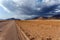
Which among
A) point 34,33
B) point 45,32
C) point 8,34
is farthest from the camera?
point 45,32

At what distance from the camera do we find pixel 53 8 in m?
10.8

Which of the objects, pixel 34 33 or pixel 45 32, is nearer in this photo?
pixel 34 33

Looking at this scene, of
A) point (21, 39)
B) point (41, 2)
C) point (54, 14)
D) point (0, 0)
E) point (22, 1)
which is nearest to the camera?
point (21, 39)

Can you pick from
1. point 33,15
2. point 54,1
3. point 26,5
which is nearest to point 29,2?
point 26,5

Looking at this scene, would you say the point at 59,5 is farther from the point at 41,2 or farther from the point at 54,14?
the point at 41,2

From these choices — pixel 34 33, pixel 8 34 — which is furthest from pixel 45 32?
pixel 8 34

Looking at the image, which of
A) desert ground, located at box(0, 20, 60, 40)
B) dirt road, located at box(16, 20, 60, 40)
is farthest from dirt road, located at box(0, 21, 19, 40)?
dirt road, located at box(16, 20, 60, 40)

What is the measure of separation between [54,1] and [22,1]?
2756mm

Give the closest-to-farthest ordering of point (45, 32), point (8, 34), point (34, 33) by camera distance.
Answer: point (34, 33) → point (8, 34) → point (45, 32)

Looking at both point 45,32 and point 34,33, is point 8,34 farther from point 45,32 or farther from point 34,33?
point 45,32

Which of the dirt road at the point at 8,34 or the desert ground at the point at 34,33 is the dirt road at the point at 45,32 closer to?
the desert ground at the point at 34,33

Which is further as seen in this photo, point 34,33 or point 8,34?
point 8,34

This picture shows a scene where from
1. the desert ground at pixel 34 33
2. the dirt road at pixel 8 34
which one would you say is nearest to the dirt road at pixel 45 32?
the desert ground at pixel 34 33

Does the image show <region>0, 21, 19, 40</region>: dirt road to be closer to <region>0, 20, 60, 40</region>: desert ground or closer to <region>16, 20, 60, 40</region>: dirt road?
<region>0, 20, 60, 40</region>: desert ground
